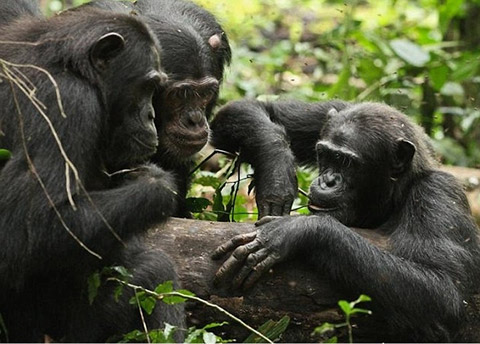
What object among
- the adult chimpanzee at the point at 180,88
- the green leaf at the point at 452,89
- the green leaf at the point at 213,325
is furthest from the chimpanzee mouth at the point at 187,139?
the green leaf at the point at 452,89

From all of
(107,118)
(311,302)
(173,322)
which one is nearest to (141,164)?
(107,118)

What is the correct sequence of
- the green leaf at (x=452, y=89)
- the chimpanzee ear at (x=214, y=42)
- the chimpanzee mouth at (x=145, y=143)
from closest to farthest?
the chimpanzee mouth at (x=145, y=143), the chimpanzee ear at (x=214, y=42), the green leaf at (x=452, y=89)

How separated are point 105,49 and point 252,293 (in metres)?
1.83

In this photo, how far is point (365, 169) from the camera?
7.20 m

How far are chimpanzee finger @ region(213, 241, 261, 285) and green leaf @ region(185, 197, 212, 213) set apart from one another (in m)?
1.55

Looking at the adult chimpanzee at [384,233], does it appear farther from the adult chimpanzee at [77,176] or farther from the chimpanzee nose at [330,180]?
the adult chimpanzee at [77,176]

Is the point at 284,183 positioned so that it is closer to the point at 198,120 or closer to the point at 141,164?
the point at 198,120

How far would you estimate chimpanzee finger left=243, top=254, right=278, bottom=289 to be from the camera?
245 inches

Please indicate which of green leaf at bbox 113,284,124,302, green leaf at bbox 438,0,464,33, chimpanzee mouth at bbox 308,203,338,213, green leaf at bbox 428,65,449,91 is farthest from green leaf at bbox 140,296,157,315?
green leaf at bbox 438,0,464,33

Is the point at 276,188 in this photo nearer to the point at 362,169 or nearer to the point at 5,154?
the point at 362,169

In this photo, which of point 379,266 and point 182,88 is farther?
point 182,88

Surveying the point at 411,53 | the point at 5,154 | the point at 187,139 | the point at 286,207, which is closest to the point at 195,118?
the point at 187,139

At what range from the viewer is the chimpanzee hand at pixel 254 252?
20.4ft

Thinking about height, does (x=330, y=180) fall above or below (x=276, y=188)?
above
